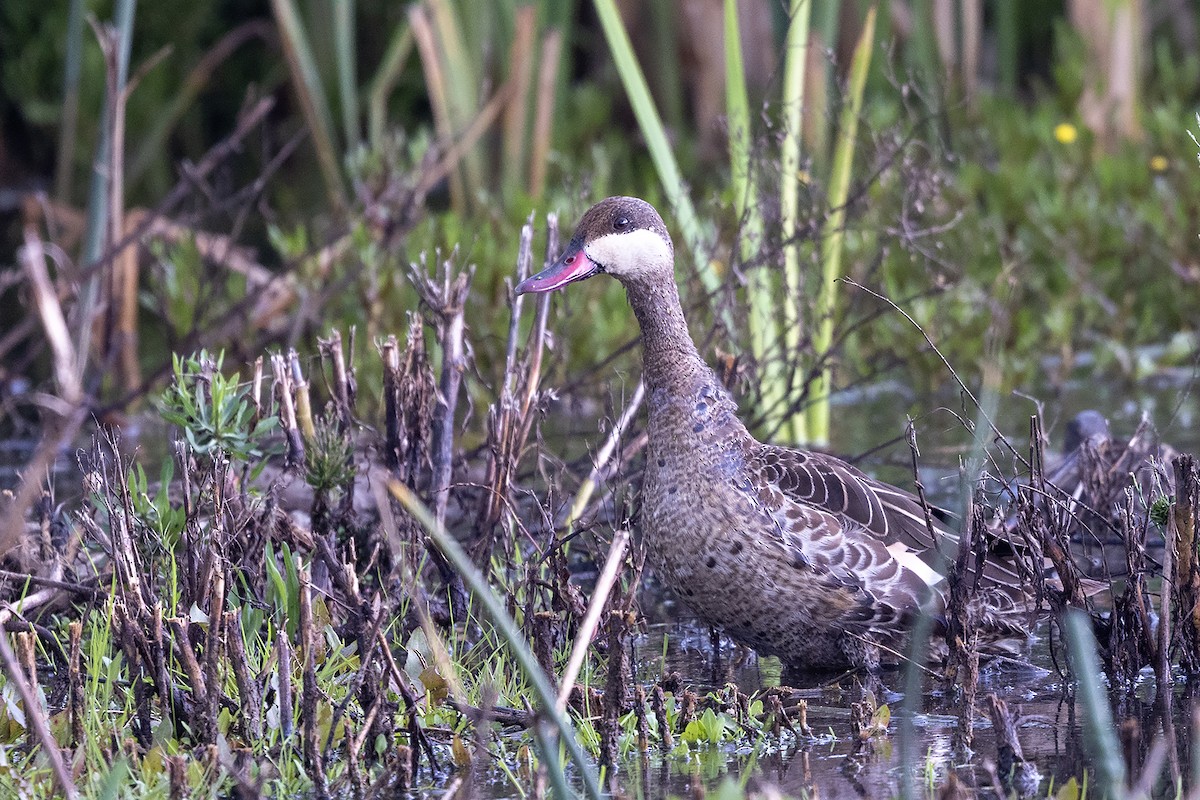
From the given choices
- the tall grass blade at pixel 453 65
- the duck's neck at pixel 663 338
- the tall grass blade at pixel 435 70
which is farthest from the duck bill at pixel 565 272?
the tall grass blade at pixel 453 65

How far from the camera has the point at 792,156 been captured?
5.63 m

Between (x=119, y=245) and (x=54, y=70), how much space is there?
6.74 m

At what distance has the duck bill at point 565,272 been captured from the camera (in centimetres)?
419

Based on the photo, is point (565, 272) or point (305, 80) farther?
point (305, 80)

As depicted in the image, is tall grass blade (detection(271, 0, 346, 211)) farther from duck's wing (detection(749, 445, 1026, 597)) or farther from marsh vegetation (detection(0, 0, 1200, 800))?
duck's wing (detection(749, 445, 1026, 597))

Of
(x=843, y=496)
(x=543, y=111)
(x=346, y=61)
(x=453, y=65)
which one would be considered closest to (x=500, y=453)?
(x=843, y=496)

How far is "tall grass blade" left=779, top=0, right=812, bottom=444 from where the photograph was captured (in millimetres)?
5402

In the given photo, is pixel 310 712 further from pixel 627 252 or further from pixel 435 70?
pixel 435 70

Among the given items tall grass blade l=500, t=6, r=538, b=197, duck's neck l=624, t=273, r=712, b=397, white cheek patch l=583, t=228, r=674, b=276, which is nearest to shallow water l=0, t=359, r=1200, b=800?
→ duck's neck l=624, t=273, r=712, b=397

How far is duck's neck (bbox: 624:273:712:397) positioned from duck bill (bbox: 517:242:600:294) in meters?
0.12

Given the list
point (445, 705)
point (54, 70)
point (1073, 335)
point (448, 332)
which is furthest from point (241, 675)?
point (54, 70)

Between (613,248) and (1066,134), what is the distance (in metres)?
5.24

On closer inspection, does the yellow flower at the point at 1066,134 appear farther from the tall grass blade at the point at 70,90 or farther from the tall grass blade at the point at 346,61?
the tall grass blade at the point at 70,90

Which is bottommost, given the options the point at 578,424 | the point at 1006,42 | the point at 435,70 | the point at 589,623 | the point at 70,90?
the point at 589,623
